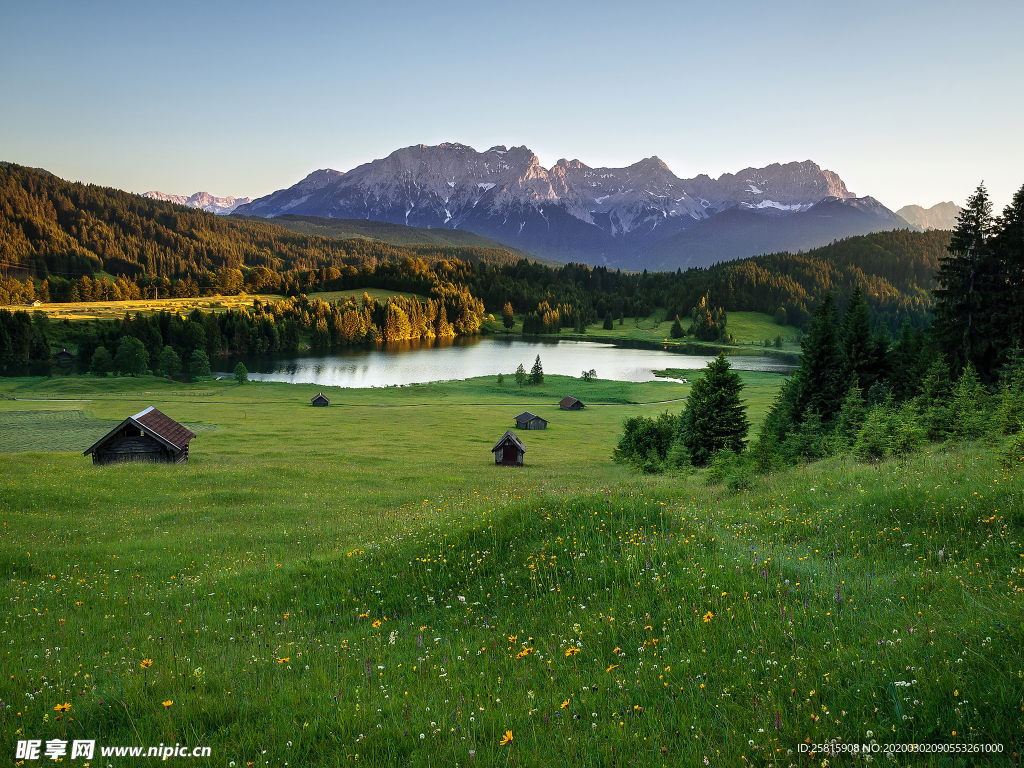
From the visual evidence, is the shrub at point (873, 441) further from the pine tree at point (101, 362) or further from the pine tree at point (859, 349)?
the pine tree at point (101, 362)

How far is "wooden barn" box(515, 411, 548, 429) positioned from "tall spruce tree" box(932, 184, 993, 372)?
4747 cm

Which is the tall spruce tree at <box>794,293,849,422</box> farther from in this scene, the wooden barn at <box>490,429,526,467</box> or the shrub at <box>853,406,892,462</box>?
the wooden barn at <box>490,429,526,467</box>

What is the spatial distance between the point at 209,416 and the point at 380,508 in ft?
215

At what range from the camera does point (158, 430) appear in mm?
43531

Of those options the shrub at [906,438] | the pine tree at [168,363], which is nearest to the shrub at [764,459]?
the shrub at [906,438]

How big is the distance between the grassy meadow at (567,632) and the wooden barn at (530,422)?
60.2 m

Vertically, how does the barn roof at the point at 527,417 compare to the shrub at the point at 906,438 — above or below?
below

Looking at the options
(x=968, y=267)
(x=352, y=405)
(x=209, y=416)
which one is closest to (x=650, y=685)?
(x=968, y=267)

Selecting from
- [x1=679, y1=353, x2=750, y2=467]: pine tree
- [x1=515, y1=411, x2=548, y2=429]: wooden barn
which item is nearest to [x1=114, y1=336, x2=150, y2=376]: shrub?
[x1=515, y1=411, x2=548, y2=429]: wooden barn

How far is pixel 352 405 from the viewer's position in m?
94.1

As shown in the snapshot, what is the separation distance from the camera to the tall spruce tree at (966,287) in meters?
39.9

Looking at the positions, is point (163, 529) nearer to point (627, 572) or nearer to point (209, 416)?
point (627, 572)

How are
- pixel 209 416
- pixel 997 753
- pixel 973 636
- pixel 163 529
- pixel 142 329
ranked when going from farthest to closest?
pixel 142 329, pixel 209 416, pixel 163 529, pixel 973 636, pixel 997 753

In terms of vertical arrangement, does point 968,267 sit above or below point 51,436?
above
